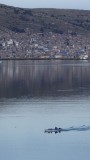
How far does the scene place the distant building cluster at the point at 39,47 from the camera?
165 meters

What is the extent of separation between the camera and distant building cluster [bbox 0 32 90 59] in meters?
165

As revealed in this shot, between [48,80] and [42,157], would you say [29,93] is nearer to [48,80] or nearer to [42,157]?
[48,80]

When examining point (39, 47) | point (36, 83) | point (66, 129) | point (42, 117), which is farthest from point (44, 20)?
point (66, 129)

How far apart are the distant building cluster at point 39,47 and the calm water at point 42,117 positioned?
8744cm

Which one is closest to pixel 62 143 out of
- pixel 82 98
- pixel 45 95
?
pixel 82 98

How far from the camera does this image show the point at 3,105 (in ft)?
172

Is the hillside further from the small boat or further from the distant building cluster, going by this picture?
the small boat

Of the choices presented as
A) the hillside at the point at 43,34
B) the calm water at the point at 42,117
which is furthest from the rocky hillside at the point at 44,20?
the calm water at the point at 42,117

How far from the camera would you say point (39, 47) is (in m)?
170

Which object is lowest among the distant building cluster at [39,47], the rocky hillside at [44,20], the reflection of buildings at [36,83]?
the distant building cluster at [39,47]

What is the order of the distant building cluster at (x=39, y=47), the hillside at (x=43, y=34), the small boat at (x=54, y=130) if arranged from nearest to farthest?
the small boat at (x=54, y=130) < the distant building cluster at (x=39, y=47) < the hillside at (x=43, y=34)

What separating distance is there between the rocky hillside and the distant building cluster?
2667 millimetres

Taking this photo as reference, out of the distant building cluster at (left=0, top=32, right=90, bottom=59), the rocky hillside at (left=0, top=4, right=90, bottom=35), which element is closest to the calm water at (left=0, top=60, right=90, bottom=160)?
the distant building cluster at (left=0, top=32, right=90, bottom=59)

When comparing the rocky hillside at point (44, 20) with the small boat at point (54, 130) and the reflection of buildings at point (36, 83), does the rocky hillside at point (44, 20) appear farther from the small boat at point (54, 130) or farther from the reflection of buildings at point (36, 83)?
the small boat at point (54, 130)
